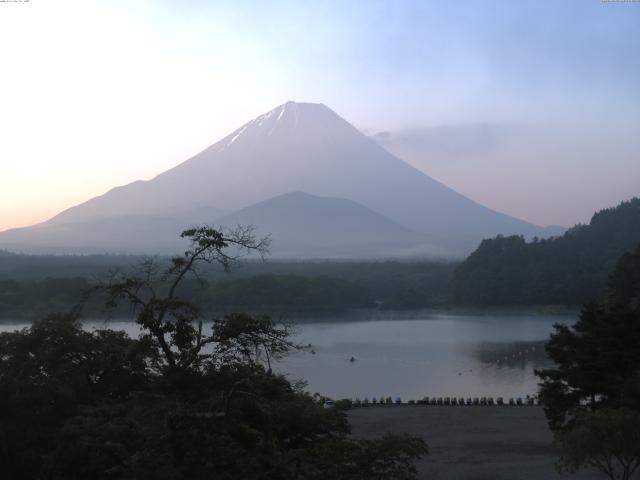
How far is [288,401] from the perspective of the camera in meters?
6.14

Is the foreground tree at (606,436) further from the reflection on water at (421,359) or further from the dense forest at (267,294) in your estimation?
the dense forest at (267,294)

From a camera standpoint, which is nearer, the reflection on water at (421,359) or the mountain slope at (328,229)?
the reflection on water at (421,359)

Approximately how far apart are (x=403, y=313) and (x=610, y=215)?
1221 inches

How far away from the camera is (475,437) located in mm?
12758

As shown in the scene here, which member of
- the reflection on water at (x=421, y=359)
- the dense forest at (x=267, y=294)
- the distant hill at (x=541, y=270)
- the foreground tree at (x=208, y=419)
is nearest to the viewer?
the foreground tree at (x=208, y=419)

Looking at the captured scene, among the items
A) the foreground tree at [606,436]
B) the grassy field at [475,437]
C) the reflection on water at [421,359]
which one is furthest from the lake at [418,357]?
the foreground tree at [606,436]

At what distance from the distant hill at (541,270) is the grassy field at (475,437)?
30595mm

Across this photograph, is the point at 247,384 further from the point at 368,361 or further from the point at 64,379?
the point at 368,361

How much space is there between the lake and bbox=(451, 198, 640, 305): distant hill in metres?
8.61

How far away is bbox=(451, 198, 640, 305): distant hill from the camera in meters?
46.8

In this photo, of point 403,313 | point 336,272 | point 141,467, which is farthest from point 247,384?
point 336,272

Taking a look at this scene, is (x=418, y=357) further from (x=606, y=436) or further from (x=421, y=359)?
(x=606, y=436)

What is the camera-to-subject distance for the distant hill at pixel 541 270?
46.8 metres

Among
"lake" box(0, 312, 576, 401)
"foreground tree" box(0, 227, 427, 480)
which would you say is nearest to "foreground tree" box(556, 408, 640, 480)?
"foreground tree" box(0, 227, 427, 480)
